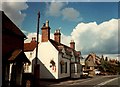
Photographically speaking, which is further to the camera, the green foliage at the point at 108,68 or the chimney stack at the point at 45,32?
the green foliage at the point at 108,68

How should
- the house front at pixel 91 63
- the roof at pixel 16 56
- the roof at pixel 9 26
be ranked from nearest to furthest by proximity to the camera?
the roof at pixel 16 56, the roof at pixel 9 26, the house front at pixel 91 63

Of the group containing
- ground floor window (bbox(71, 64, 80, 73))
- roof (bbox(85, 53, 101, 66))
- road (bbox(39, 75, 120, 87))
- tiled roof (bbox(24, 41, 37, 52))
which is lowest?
road (bbox(39, 75, 120, 87))

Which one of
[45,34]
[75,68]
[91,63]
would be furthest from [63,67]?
[91,63]

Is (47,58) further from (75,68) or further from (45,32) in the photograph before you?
(75,68)

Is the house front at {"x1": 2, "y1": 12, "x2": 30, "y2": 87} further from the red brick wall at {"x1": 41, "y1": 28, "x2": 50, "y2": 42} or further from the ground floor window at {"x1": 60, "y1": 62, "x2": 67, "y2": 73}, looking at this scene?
the ground floor window at {"x1": 60, "y1": 62, "x2": 67, "y2": 73}

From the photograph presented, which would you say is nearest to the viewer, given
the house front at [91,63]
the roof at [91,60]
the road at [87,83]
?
the road at [87,83]

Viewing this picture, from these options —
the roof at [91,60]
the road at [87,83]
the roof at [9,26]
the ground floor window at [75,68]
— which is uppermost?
the roof at [9,26]

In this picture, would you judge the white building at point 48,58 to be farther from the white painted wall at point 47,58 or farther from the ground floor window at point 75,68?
the ground floor window at point 75,68

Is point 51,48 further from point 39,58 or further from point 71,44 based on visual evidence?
point 71,44

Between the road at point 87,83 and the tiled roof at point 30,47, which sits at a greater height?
the tiled roof at point 30,47

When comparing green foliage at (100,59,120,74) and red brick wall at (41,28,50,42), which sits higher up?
red brick wall at (41,28,50,42)

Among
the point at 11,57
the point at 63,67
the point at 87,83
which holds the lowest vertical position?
the point at 87,83

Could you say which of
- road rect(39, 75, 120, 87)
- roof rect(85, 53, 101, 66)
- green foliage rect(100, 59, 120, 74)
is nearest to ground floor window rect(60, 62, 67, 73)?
road rect(39, 75, 120, 87)

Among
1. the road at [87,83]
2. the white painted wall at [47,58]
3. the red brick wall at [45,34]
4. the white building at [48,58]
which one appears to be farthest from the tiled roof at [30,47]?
the road at [87,83]
